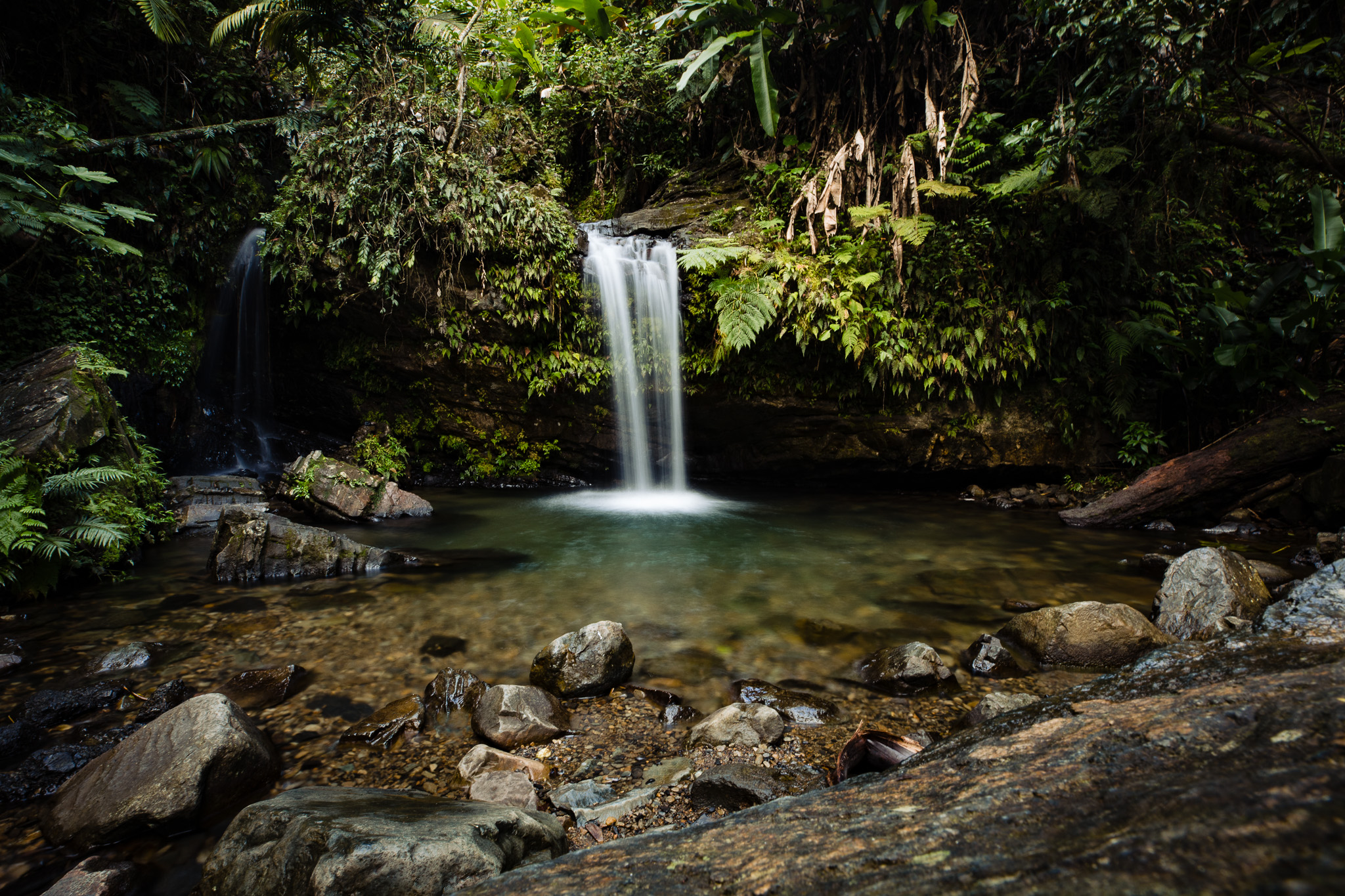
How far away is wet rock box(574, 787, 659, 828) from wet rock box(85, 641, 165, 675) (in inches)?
119

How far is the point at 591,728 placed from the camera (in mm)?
2750

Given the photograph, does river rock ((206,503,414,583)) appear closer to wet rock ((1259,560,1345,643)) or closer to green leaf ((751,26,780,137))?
wet rock ((1259,560,1345,643))

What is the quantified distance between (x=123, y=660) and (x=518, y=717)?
8.47 ft

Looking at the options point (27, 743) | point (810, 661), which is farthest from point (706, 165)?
point (27, 743)

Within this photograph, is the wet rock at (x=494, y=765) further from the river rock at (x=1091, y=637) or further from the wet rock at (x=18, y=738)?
the river rock at (x=1091, y=637)

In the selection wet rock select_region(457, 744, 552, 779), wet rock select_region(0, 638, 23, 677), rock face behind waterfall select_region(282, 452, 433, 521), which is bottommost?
wet rock select_region(457, 744, 552, 779)

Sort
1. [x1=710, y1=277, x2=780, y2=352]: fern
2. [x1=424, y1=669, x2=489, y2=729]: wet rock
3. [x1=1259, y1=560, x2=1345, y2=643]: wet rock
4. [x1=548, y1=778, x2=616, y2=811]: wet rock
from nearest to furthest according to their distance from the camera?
1. [x1=1259, y1=560, x2=1345, y2=643]: wet rock
2. [x1=548, y1=778, x2=616, y2=811]: wet rock
3. [x1=424, y1=669, x2=489, y2=729]: wet rock
4. [x1=710, y1=277, x2=780, y2=352]: fern

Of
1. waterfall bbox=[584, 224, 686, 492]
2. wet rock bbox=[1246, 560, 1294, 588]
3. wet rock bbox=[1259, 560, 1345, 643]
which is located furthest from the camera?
waterfall bbox=[584, 224, 686, 492]

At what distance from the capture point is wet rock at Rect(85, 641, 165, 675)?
10.6ft

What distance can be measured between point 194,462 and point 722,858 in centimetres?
1033

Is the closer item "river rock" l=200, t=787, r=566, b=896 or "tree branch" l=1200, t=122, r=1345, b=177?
"river rock" l=200, t=787, r=566, b=896

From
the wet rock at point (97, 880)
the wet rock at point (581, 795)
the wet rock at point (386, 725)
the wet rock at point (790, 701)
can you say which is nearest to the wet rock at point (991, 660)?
the wet rock at point (790, 701)

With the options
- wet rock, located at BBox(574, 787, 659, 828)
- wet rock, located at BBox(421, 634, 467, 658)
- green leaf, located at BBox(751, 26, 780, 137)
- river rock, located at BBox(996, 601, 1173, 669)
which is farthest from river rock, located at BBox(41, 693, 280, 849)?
green leaf, located at BBox(751, 26, 780, 137)

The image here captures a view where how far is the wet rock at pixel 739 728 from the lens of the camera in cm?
254
